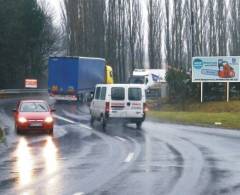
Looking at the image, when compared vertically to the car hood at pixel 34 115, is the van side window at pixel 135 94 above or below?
above

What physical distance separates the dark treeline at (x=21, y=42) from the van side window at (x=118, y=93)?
129ft

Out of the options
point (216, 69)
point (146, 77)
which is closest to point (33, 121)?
point (216, 69)

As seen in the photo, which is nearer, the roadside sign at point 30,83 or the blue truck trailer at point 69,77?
the blue truck trailer at point 69,77

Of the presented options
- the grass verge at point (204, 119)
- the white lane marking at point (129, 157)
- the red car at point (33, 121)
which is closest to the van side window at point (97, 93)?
the red car at point (33, 121)

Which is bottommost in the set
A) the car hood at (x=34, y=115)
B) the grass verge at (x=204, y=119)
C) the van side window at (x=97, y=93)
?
the grass verge at (x=204, y=119)

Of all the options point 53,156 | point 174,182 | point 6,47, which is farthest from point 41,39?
point 174,182

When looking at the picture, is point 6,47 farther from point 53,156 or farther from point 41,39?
point 53,156

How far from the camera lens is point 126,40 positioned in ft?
263

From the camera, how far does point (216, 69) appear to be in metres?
46.7

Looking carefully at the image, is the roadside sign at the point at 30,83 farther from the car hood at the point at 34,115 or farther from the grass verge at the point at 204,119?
the car hood at the point at 34,115

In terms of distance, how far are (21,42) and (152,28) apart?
14.0m

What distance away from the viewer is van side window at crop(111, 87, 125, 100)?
107 feet

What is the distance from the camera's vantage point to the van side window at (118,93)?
107 ft

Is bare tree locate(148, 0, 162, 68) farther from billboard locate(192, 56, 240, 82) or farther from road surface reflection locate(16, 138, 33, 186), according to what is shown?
road surface reflection locate(16, 138, 33, 186)
